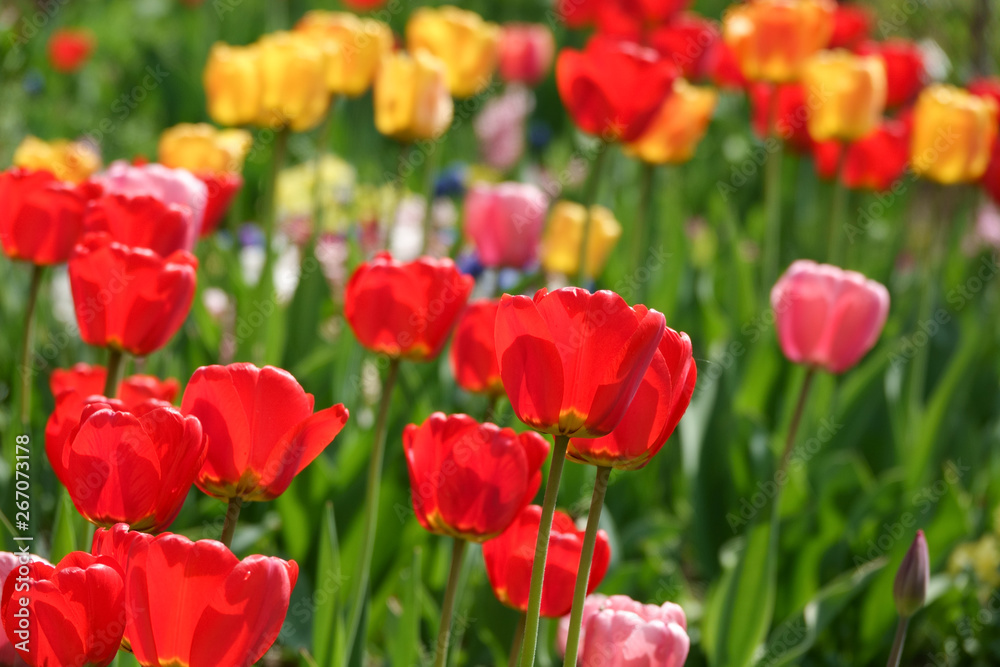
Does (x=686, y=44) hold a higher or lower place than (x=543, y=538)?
higher

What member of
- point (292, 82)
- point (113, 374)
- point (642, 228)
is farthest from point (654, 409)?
point (642, 228)

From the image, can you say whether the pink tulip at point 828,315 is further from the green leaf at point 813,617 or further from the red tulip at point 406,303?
the red tulip at point 406,303

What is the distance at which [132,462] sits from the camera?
85 centimetres

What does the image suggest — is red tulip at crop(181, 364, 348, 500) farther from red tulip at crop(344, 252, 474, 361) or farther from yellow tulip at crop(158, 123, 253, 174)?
yellow tulip at crop(158, 123, 253, 174)

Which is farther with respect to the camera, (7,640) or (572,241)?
(572,241)

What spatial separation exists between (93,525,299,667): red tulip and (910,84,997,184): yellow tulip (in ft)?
7.26

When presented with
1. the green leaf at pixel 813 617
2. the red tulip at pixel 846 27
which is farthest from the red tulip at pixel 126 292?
the red tulip at pixel 846 27

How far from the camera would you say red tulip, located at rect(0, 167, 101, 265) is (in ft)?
4.42

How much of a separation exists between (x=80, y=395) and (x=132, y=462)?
0.95ft

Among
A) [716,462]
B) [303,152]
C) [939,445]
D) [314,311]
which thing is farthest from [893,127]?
[303,152]

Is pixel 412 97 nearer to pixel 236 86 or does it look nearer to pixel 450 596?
A: pixel 236 86

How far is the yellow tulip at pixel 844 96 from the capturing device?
249 cm

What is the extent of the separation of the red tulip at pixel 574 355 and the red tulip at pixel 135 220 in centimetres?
62

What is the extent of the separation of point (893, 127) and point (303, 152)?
2345 mm
